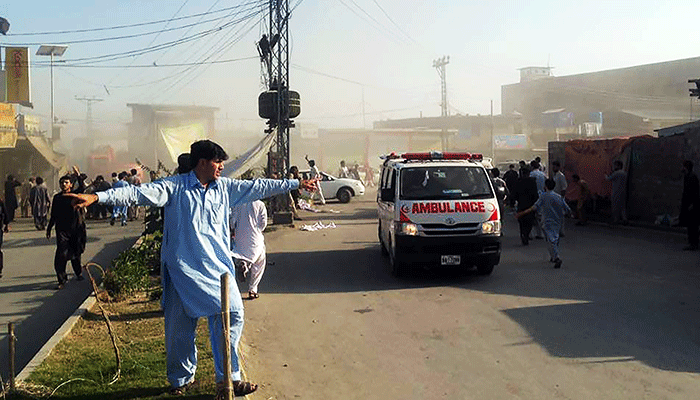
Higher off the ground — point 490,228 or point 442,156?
point 442,156

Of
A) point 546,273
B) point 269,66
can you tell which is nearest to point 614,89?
point 269,66

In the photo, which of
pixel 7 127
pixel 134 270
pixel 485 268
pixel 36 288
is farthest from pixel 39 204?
pixel 485 268

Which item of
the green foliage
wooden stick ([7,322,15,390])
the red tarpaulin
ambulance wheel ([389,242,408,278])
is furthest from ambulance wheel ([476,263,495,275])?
the red tarpaulin

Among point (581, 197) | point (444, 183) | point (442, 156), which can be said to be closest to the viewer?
point (444, 183)

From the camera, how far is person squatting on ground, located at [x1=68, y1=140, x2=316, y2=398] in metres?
4.85

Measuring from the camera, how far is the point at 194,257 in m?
4.86

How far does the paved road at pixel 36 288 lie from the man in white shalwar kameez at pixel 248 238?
2532mm

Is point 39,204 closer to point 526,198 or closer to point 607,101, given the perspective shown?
point 526,198

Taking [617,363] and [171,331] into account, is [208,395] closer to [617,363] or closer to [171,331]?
[171,331]

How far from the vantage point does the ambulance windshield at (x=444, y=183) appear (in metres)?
10.6

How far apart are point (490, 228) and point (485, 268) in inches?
33.5

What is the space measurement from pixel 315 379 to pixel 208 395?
45.5 inches

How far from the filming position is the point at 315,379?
19.8ft

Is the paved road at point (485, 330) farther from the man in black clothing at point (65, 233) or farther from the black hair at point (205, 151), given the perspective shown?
the man in black clothing at point (65, 233)
